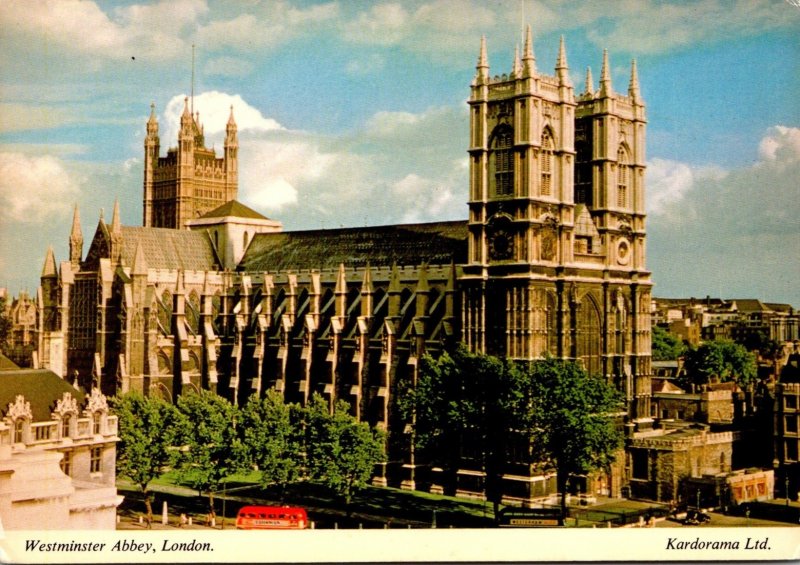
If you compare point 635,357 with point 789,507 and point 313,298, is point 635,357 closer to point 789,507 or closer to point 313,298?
point 789,507

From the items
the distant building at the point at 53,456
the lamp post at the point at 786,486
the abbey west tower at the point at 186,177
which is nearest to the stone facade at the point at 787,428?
the lamp post at the point at 786,486

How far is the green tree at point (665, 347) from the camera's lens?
170 meters

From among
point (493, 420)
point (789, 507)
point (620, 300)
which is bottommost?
point (789, 507)

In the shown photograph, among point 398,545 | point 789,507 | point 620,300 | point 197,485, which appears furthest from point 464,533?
point 620,300

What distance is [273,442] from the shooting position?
75875mm

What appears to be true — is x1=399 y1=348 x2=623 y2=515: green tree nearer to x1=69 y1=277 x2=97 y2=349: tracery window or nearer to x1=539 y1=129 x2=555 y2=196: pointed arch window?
x1=539 y1=129 x2=555 y2=196: pointed arch window

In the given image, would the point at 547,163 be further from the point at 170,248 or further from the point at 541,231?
the point at 170,248

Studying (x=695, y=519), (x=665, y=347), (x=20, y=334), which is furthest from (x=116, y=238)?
(x=665, y=347)

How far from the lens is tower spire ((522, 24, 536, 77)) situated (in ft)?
276

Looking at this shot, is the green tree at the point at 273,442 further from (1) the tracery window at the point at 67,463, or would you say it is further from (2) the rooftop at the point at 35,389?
(1) the tracery window at the point at 67,463

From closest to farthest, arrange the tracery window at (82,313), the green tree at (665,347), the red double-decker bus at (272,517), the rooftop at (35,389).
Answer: the red double-decker bus at (272,517) < the rooftop at (35,389) < the tracery window at (82,313) < the green tree at (665,347)

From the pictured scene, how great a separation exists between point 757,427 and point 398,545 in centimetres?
5310

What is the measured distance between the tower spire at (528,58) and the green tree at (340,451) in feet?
91.9

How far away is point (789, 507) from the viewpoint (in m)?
80.7
